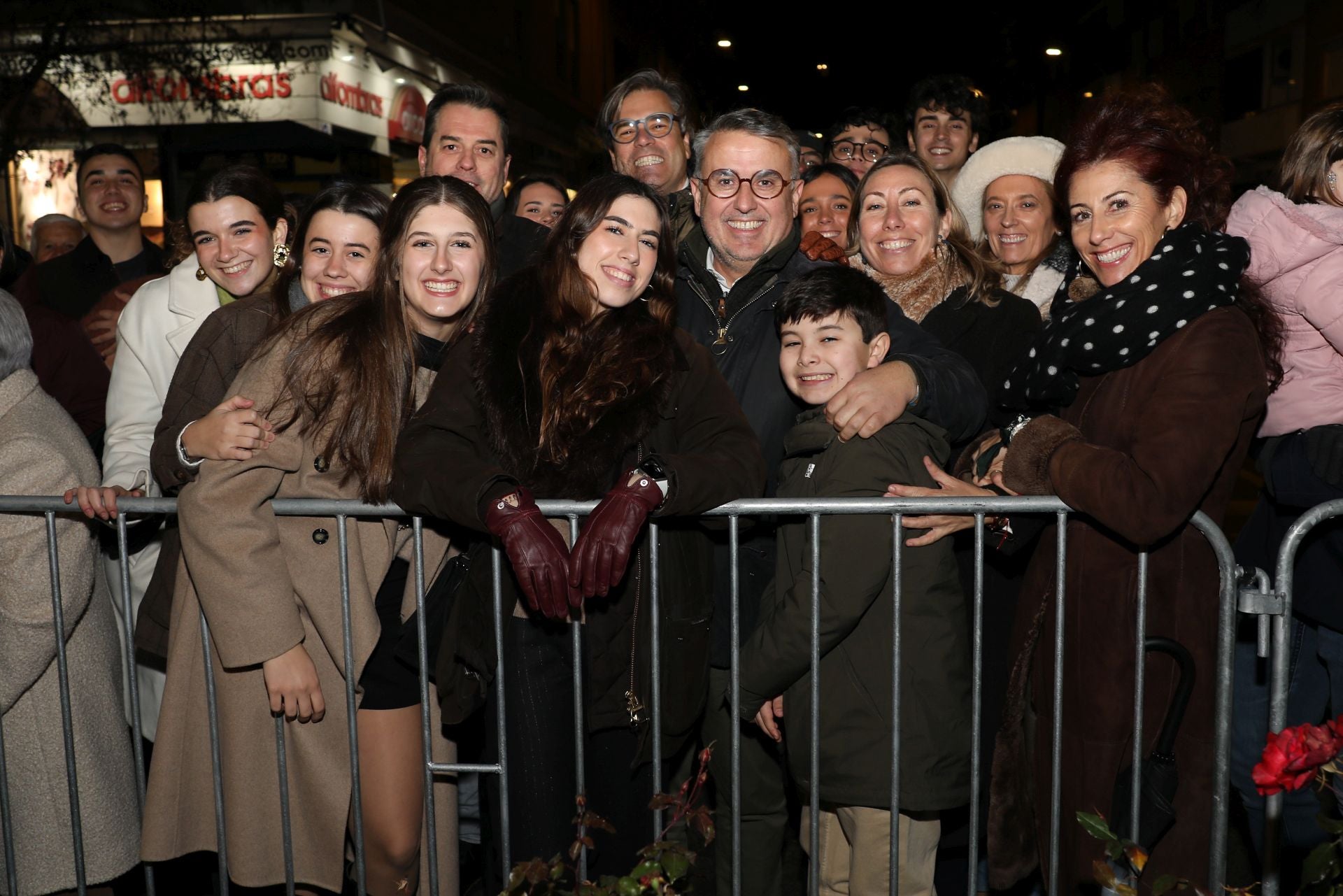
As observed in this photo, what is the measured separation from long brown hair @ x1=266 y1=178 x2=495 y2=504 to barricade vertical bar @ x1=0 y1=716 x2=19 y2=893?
1.40 m

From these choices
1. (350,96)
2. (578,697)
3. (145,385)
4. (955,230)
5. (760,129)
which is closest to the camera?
(578,697)

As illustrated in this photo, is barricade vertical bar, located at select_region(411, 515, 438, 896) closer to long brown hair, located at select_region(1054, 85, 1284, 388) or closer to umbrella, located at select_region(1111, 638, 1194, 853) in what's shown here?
umbrella, located at select_region(1111, 638, 1194, 853)

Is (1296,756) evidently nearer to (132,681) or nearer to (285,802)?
(285,802)

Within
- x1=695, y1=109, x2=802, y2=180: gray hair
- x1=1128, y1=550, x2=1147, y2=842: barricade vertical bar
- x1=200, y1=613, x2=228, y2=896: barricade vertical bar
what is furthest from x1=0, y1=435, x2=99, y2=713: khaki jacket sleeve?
x1=1128, y1=550, x2=1147, y2=842: barricade vertical bar

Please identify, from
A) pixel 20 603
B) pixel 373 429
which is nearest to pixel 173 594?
pixel 20 603

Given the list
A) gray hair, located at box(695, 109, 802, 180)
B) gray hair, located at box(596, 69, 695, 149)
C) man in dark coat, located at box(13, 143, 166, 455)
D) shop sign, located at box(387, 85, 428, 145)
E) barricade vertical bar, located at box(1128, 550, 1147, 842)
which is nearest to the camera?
barricade vertical bar, located at box(1128, 550, 1147, 842)

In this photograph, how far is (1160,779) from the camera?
2852 millimetres

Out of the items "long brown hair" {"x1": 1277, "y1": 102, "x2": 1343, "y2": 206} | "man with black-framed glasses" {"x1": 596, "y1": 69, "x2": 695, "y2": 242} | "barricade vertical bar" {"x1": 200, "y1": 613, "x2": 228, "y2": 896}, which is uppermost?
"man with black-framed glasses" {"x1": 596, "y1": 69, "x2": 695, "y2": 242}

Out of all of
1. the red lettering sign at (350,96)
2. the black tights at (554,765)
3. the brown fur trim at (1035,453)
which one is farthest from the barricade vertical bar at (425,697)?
the red lettering sign at (350,96)

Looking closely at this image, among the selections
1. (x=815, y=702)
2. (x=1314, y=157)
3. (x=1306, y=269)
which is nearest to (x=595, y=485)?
(x=815, y=702)

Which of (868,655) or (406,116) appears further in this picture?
(406,116)

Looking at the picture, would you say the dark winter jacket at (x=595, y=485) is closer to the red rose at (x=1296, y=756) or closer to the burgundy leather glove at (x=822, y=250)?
the burgundy leather glove at (x=822, y=250)

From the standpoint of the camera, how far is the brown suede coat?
2736 mm

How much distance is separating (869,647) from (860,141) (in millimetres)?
3616
